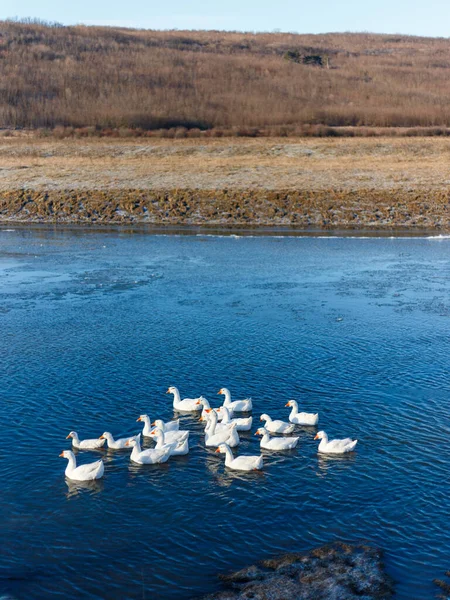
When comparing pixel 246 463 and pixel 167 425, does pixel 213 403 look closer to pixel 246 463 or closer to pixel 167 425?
pixel 167 425

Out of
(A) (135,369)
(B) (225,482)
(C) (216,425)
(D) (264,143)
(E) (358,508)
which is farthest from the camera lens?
(D) (264,143)

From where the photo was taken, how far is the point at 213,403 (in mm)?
22562

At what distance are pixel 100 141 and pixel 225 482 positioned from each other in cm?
8284

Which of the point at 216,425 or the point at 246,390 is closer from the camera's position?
the point at 216,425

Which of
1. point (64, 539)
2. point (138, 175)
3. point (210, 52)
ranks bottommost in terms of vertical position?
point (64, 539)

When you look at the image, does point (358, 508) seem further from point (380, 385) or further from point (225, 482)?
point (380, 385)

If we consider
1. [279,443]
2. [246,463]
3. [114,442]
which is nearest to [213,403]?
[279,443]

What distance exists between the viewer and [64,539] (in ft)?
49.4

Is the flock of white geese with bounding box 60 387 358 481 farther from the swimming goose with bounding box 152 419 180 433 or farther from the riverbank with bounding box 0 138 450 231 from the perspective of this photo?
the riverbank with bounding box 0 138 450 231

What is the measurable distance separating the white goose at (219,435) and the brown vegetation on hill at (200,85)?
82856 millimetres

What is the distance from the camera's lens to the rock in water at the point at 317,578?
42.5 ft

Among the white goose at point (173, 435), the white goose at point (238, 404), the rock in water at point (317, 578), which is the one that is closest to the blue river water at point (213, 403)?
the rock in water at point (317, 578)

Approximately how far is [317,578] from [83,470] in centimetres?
667

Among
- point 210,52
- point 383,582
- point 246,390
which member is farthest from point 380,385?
Answer: point 210,52
